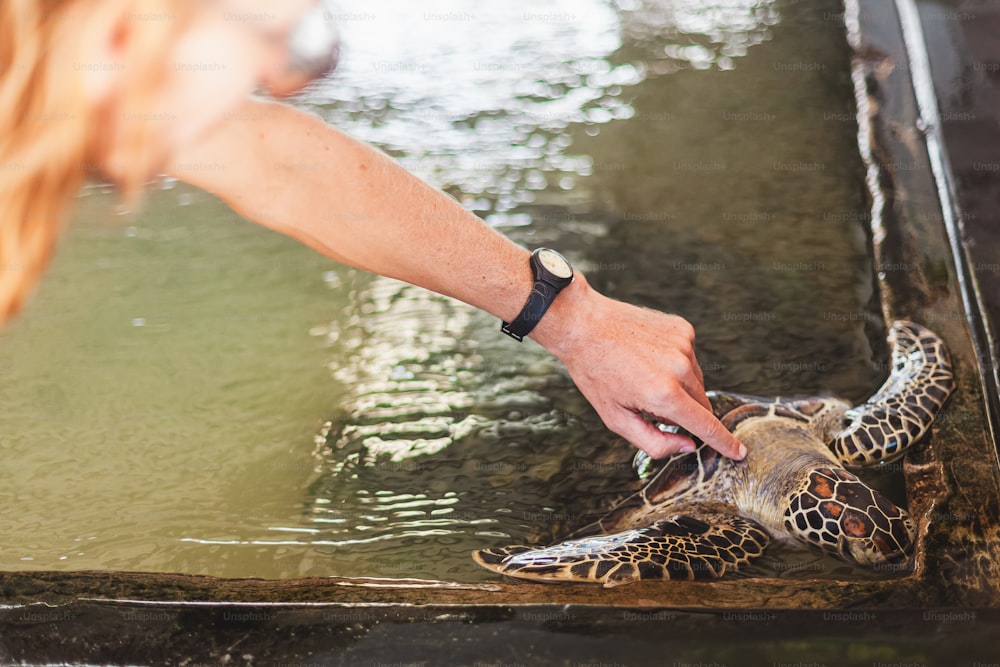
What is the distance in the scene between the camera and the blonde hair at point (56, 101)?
3.43ft

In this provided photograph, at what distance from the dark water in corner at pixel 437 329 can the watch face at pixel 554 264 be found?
1.45ft

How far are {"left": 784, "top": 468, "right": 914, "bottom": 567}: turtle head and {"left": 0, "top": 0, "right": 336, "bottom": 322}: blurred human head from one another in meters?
1.13

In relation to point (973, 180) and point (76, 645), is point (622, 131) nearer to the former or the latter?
point (973, 180)

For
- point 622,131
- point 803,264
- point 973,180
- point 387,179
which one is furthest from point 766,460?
point 622,131

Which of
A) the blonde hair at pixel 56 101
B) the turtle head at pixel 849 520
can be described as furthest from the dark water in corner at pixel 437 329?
the blonde hair at pixel 56 101

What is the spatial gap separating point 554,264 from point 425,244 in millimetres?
208

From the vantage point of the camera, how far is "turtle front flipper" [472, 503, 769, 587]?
1333mm

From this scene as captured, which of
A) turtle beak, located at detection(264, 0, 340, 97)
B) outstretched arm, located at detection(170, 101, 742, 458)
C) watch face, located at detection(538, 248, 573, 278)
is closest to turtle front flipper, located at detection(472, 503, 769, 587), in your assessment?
outstretched arm, located at detection(170, 101, 742, 458)

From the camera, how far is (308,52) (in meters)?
3.39

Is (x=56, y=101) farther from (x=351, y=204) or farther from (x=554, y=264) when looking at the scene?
(x=554, y=264)

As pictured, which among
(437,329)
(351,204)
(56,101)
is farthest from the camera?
(437,329)

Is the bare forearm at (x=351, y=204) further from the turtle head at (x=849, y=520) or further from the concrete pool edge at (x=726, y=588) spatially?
the turtle head at (x=849, y=520)

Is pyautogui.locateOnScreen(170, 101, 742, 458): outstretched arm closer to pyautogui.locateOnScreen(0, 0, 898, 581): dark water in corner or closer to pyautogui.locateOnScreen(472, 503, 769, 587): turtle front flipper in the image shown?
pyautogui.locateOnScreen(472, 503, 769, 587): turtle front flipper

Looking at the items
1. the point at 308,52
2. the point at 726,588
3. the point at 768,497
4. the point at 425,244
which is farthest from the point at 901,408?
the point at 308,52
